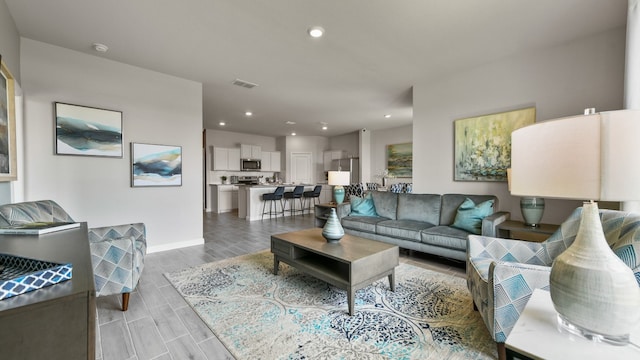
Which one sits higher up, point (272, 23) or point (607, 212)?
point (272, 23)

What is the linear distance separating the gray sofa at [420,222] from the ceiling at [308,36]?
1.94 metres

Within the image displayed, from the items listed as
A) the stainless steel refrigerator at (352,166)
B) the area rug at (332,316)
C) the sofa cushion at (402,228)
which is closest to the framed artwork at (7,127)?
the area rug at (332,316)

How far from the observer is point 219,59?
3557 millimetres

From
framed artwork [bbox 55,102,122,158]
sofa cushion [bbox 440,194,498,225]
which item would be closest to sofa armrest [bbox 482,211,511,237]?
sofa cushion [bbox 440,194,498,225]

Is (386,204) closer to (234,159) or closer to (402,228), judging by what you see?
(402,228)

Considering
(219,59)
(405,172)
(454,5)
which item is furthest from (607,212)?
(405,172)

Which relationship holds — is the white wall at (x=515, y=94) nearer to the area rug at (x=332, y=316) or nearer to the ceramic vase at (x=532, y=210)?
the ceramic vase at (x=532, y=210)

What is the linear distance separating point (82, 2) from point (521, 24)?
4.27m

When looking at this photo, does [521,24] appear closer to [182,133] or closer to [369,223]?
[369,223]

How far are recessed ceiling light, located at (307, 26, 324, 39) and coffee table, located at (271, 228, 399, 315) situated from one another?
→ 88.5 inches

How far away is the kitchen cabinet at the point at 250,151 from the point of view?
902 cm

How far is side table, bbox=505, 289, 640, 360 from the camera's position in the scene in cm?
82

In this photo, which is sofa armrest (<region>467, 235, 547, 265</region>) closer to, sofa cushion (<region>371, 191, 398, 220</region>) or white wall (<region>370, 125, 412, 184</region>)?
sofa cushion (<region>371, 191, 398, 220</region>)

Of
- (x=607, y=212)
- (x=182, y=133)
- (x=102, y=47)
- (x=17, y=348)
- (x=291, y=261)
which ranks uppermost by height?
(x=102, y=47)
